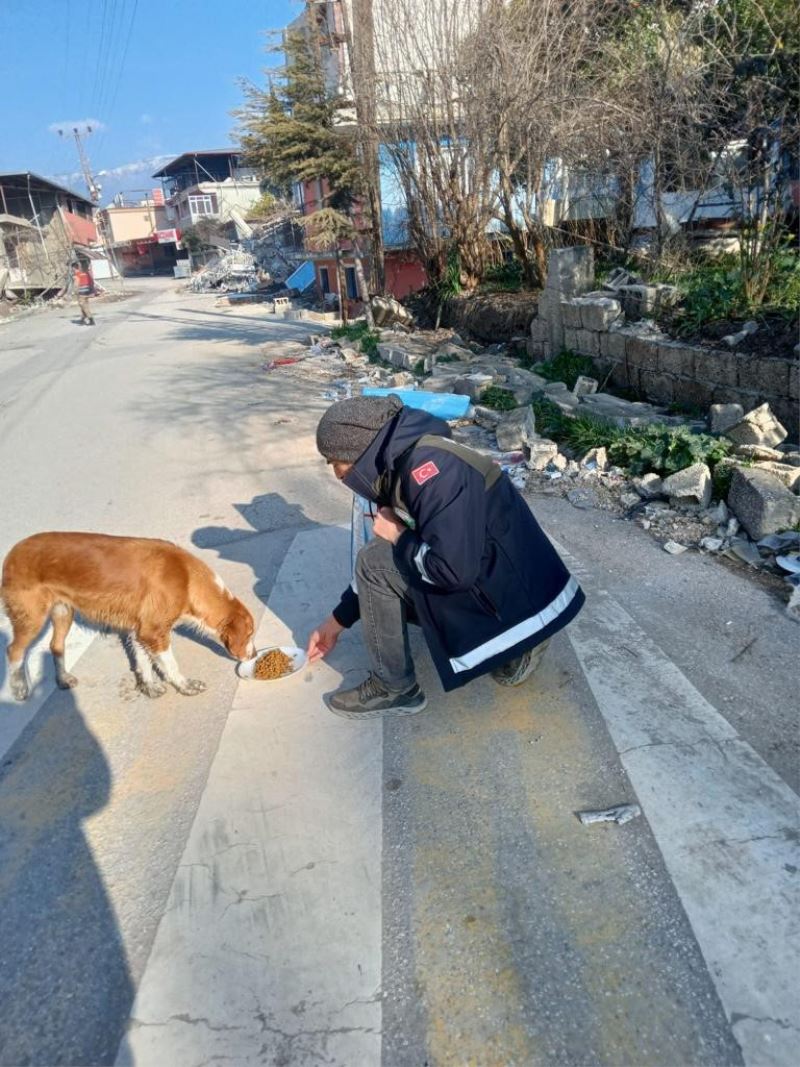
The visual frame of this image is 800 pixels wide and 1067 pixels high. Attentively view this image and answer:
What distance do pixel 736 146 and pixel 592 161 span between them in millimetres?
2826

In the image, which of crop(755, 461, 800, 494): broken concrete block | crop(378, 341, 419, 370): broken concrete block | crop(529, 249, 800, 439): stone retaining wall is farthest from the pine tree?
crop(755, 461, 800, 494): broken concrete block

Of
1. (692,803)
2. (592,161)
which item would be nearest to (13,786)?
(692,803)

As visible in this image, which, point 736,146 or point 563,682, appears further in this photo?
point 736,146

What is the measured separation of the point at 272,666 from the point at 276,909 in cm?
158

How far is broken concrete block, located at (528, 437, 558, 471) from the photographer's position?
699 centimetres

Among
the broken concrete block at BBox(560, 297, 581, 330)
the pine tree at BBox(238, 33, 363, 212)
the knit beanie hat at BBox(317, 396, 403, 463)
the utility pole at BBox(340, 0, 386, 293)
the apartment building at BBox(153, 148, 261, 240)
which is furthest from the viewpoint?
the apartment building at BBox(153, 148, 261, 240)

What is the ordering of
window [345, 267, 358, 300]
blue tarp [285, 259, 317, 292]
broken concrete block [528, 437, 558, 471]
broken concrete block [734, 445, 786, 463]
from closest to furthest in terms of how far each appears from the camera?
broken concrete block [734, 445, 786, 463] → broken concrete block [528, 437, 558, 471] → window [345, 267, 358, 300] → blue tarp [285, 259, 317, 292]

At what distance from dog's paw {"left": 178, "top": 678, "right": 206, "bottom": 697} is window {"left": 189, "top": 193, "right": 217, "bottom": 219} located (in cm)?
6448

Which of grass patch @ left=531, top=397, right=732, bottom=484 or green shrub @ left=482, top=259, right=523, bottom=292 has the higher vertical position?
green shrub @ left=482, top=259, right=523, bottom=292

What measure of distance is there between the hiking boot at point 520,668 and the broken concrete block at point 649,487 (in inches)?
115

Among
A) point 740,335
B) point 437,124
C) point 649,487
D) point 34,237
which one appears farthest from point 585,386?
point 34,237

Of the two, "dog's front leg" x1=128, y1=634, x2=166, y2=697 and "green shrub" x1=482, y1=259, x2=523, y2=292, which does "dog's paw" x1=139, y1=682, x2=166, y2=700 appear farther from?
"green shrub" x1=482, y1=259, x2=523, y2=292

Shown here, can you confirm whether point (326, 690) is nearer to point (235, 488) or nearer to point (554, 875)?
point (554, 875)

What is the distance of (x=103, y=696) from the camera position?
3936 millimetres
